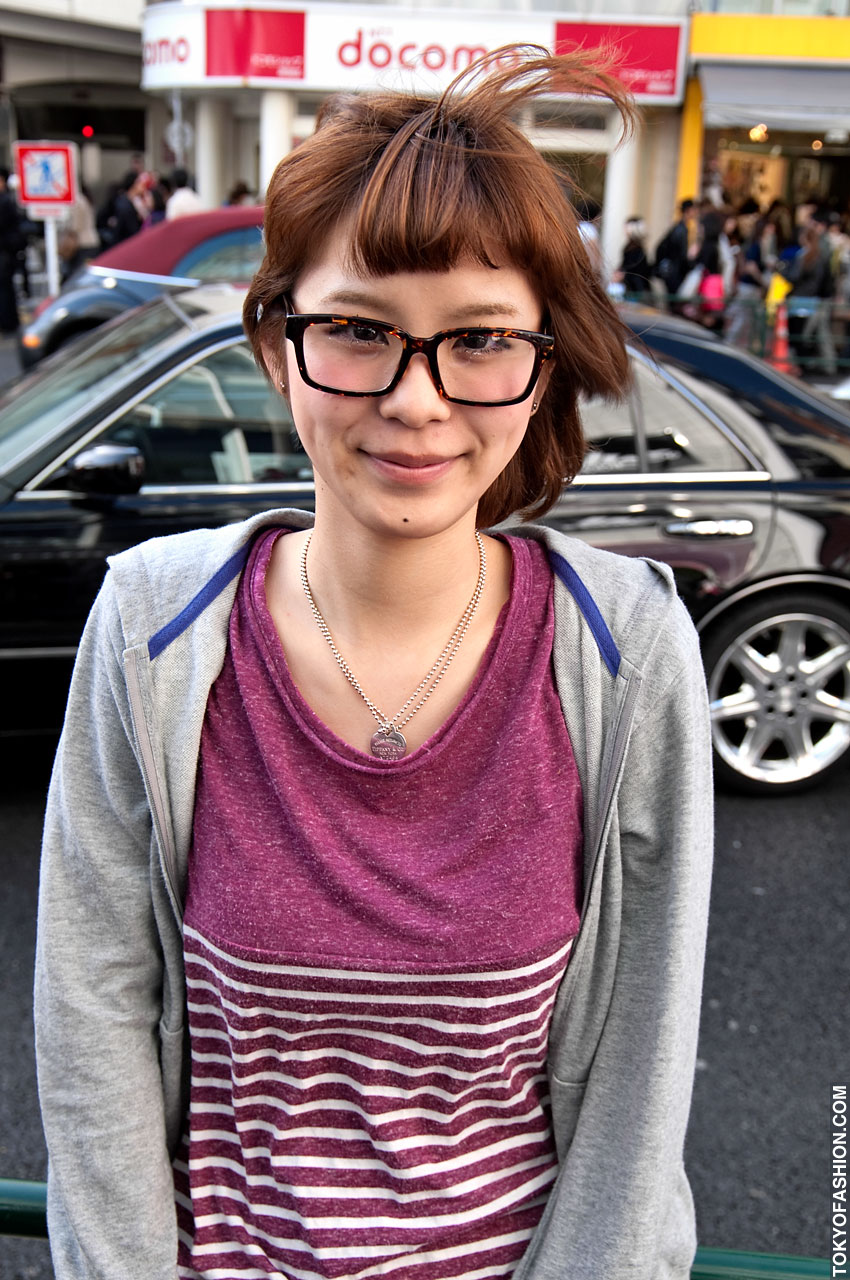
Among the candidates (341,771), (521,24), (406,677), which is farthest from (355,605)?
(521,24)

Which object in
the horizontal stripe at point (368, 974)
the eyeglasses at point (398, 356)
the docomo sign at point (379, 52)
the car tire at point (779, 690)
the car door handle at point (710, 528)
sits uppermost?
the docomo sign at point (379, 52)

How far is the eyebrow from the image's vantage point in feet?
3.86

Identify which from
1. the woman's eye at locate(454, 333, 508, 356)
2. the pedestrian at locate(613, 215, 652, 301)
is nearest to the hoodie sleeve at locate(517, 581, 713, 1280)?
the woman's eye at locate(454, 333, 508, 356)

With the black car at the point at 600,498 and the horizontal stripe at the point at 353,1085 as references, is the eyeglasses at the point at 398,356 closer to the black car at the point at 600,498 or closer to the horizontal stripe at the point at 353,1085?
the horizontal stripe at the point at 353,1085

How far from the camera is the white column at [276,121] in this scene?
2142 cm

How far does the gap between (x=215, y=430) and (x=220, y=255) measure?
14.9 feet

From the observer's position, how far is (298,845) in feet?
4.03

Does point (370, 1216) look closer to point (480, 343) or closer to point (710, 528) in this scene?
point (480, 343)

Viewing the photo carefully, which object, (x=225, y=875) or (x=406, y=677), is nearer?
(x=225, y=875)

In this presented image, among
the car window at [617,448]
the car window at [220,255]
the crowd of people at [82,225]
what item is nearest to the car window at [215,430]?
the car window at [617,448]

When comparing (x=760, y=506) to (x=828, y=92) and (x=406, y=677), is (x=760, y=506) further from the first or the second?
(x=828, y=92)

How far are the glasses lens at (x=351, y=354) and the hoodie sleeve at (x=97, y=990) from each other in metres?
0.32

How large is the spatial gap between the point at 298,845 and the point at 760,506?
3375 mm

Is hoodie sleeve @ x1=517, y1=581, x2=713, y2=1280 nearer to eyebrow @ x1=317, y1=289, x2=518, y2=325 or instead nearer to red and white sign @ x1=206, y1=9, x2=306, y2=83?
eyebrow @ x1=317, y1=289, x2=518, y2=325
